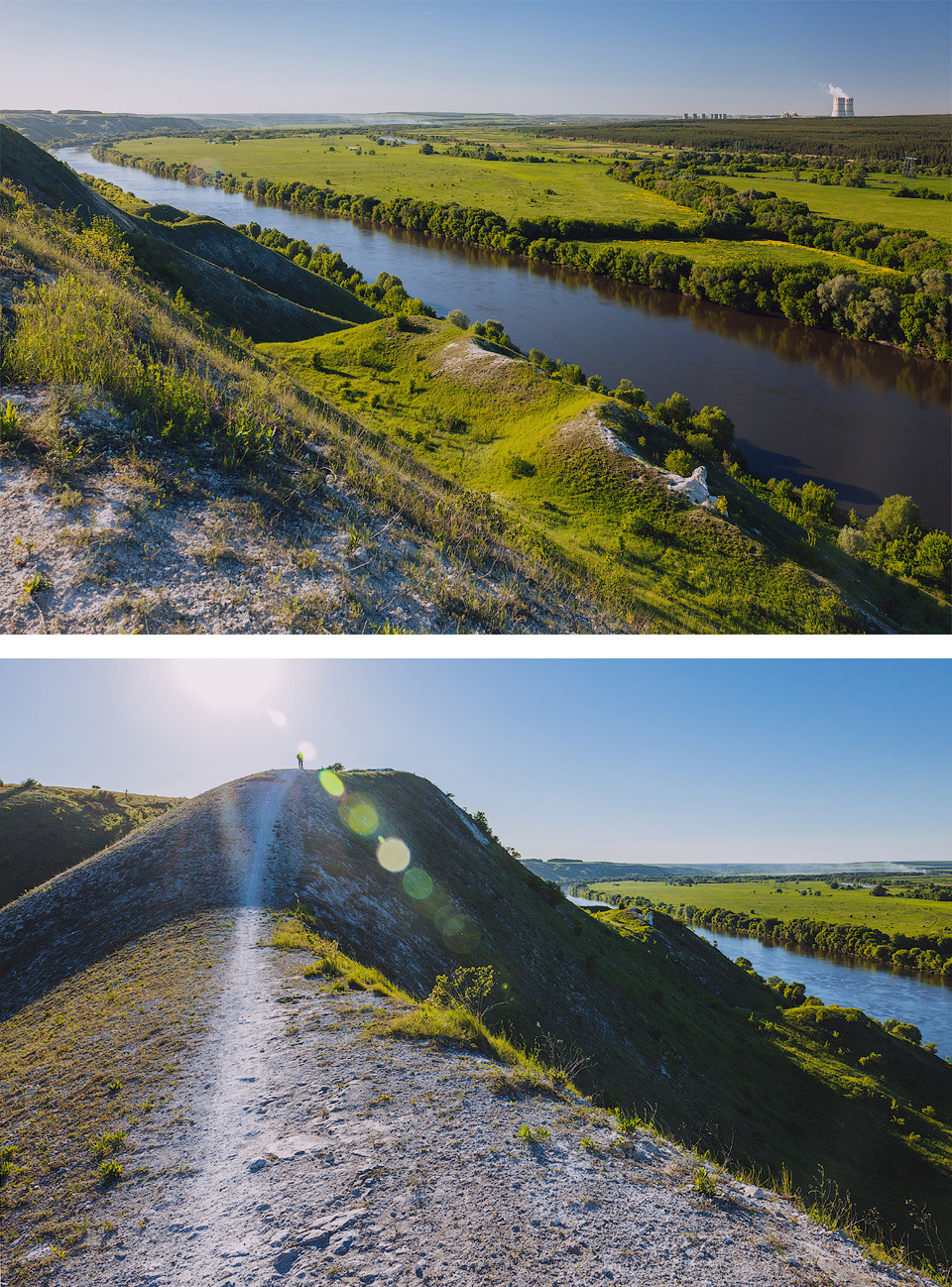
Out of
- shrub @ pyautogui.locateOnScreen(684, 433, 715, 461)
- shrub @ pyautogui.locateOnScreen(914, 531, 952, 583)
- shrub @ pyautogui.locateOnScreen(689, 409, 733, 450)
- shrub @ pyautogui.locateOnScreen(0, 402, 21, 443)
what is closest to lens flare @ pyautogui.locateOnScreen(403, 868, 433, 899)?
shrub @ pyautogui.locateOnScreen(0, 402, 21, 443)

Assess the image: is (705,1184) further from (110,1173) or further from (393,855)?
(393,855)

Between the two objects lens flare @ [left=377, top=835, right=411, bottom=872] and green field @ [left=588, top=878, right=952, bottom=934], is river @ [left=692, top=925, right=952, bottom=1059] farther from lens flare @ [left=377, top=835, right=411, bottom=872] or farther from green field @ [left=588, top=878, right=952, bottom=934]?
lens flare @ [left=377, top=835, right=411, bottom=872]

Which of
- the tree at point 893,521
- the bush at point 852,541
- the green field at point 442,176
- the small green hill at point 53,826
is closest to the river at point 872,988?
the bush at point 852,541

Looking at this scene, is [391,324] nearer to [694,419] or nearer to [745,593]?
[694,419]

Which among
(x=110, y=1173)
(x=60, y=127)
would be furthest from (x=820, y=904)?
(x=60, y=127)

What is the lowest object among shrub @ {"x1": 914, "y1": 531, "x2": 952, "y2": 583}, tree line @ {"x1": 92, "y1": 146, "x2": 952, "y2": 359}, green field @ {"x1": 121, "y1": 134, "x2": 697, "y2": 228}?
shrub @ {"x1": 914, "y1": 531, "x2": 952, "y2": 583}

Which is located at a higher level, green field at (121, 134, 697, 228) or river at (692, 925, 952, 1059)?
green field at (121, 134, 697, 228)
